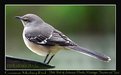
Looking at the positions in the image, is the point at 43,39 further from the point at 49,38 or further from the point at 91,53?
the point at 91,53

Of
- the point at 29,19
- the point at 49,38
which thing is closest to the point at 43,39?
the point at 49,38

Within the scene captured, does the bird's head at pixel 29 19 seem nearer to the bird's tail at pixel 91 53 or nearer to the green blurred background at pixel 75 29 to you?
the green blurred background at pixel 75 29

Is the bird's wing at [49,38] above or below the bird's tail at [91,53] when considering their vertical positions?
above

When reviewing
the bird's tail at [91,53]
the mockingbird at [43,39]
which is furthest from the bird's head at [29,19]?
the bird's tail at [91,53]

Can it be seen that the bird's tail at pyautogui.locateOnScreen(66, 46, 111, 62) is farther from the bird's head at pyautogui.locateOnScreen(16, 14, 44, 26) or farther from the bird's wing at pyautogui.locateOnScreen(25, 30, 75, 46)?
the bird's head at pyautogui.locateOnScreen(16, 14, 44, 26)

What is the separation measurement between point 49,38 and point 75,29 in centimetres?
35

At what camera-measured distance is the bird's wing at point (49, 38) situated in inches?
117

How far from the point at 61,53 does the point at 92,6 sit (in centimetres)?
59

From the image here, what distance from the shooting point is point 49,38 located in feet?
9.86

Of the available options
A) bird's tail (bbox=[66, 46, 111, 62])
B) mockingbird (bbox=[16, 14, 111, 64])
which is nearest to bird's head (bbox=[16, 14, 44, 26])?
mockingbird (bbox=[16, 14, 111, 64])

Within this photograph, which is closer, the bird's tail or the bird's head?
the bird's tail

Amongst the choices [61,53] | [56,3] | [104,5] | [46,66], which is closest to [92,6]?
Answer: [104,5]

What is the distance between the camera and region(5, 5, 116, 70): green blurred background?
10.3ft

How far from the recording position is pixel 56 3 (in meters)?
3.36
